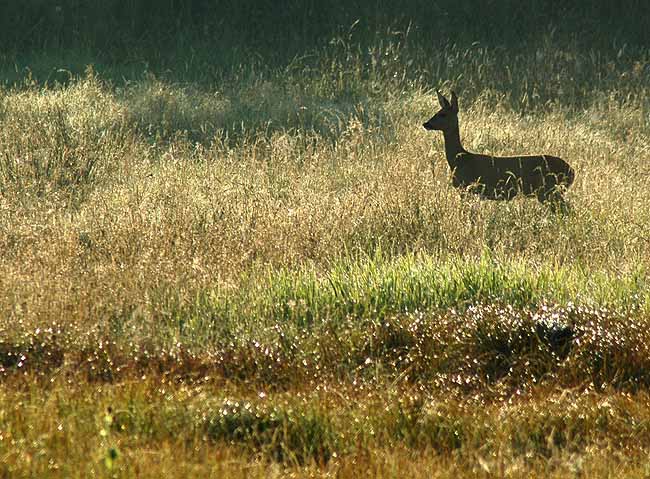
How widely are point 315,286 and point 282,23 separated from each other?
36.8ft

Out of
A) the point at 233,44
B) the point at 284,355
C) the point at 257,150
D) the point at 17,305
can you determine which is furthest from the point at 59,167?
the point at 233,44

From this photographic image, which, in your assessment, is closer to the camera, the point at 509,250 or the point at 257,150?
the point at 509,250

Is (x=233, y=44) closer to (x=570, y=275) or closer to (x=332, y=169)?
(x=332, y=169)

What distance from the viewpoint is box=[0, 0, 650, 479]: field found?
4691mm

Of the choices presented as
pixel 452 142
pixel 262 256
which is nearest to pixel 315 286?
pixel 262 256

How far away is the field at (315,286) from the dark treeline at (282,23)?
236 centimetres

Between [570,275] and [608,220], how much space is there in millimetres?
1451

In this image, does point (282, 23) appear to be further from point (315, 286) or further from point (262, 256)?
point (315, 286)

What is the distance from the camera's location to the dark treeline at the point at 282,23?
54.0ft

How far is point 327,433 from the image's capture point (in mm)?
4719

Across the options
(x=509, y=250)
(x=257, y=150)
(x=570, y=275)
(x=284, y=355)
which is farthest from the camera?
(x=257, y=150)

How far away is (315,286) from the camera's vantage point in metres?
6.51

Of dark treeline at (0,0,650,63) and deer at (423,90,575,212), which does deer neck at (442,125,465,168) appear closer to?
deer at (423,90,575,212)

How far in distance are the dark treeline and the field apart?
7.75 ft
